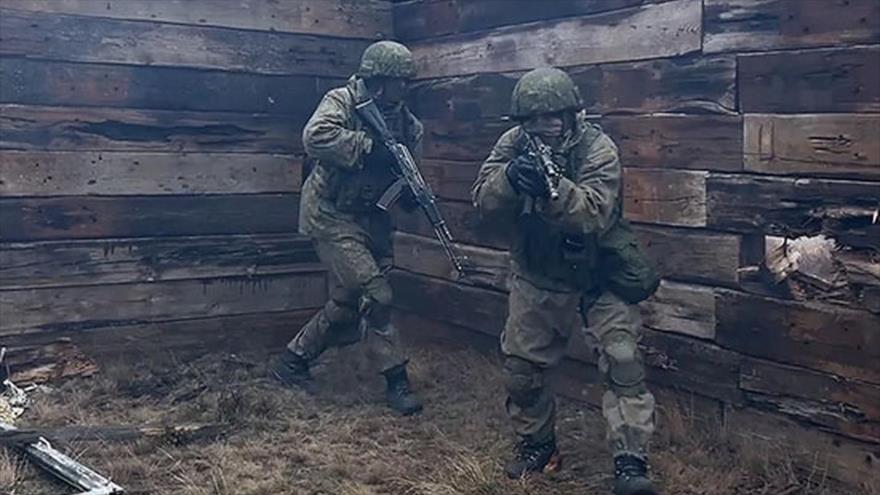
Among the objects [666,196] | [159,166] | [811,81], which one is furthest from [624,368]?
[159,166]

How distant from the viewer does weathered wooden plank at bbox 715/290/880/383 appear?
458 cm

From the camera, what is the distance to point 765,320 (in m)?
5.04

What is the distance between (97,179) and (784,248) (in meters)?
4.49

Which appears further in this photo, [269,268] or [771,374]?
[269,268]

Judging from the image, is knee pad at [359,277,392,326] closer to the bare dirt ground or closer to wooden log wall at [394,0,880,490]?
the bare dirt ground

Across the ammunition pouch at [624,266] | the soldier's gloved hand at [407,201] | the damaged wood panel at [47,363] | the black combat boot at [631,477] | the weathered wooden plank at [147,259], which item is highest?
the soldier's gloved hand at [407,201]

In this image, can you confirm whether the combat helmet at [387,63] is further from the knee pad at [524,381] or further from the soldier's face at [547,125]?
the knee pad at [524,381]

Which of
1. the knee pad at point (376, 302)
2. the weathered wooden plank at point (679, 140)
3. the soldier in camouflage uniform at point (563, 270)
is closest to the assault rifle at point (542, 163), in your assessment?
the soldier in camouflage uniform at point (563, 270)

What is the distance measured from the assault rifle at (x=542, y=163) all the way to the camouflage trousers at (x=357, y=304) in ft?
6.18

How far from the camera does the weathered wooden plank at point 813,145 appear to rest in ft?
14.8

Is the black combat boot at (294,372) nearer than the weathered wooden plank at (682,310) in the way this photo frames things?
No

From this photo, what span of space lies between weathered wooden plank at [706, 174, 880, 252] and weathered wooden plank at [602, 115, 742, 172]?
0.12 meters

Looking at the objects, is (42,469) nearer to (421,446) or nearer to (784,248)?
(421,446)

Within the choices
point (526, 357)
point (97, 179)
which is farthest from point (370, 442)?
point (97, 179)
